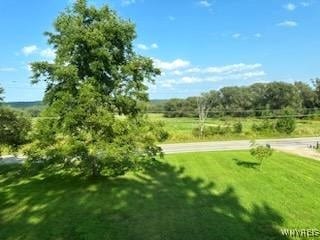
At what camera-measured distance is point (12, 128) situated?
22828 mm

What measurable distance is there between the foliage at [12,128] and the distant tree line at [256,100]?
55.3m

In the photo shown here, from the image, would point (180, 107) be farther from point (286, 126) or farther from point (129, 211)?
point (129, 211)

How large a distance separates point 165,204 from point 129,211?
65.6 inches

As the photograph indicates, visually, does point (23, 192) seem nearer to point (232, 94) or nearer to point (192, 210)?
point (192, 210)

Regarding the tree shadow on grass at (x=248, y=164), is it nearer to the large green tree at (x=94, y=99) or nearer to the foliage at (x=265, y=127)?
the large green tree at (x=94, y=99)

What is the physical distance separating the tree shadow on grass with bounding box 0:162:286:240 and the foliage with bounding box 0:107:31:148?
2996 millimetres

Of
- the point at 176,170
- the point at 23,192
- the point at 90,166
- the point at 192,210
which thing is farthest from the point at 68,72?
the point at 176,170

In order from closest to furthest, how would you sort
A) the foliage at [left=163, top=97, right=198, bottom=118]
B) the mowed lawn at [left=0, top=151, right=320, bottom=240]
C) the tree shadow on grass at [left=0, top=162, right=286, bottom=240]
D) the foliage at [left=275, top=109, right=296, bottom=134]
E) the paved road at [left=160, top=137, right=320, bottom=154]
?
the tree shadow on grass at [left=0, top=162, right=286, bottom=240]
the mowed lawn at [left=0, top=151, right=320, bottom=240]
the paved road at [left=160, top=137, right=320, bottom=154]
the foliage at [left=275, top=109, right=296, bottom=134]
the foliage at [left=163, top=97, right=198, bottom=118]

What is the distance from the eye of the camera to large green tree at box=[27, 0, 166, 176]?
17.8 metres

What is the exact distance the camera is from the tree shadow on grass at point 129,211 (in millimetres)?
12914

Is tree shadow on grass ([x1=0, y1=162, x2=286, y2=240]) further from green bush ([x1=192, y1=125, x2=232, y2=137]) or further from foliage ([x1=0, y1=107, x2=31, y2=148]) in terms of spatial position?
green bush ([x1=192, y1=125, x2=232, y2=137])

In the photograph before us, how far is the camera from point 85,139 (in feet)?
59.3

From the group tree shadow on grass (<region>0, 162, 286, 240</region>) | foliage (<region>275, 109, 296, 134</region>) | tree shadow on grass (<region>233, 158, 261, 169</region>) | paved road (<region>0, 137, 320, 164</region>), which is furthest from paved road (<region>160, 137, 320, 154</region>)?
tree shadow on grass (<region>0, 162, 286, 240</region>)

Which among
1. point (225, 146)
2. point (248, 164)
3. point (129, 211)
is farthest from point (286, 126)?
point (129, 211)
